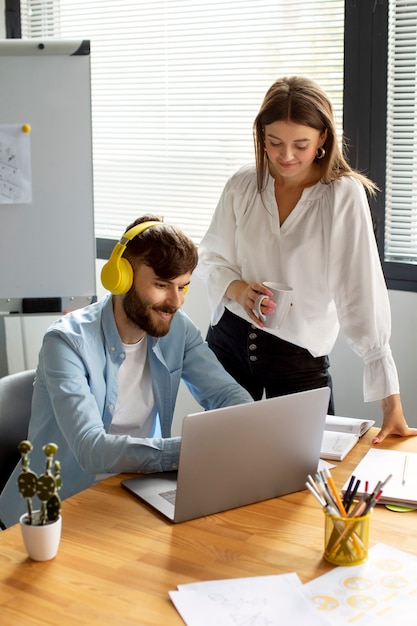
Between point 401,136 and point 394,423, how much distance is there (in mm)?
1282

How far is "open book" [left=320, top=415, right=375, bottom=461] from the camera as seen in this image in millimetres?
1776

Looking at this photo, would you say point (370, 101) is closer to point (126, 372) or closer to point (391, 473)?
point (126, 372)

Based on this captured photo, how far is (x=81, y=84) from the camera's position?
2.96m

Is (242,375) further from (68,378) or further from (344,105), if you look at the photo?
(344,105)

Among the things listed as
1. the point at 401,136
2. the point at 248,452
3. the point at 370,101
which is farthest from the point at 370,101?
the point at 248,452

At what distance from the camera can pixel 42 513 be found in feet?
4.33

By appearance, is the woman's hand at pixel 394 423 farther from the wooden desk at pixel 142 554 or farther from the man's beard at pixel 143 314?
the man's beard at pixel 143 314

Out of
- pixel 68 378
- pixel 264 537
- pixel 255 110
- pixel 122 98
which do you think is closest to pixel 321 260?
pixel 68 378

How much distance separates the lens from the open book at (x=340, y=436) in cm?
178

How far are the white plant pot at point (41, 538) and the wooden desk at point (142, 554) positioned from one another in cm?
2

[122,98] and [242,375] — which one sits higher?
[122,98]

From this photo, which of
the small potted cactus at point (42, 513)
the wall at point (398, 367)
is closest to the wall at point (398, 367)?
the wall at point (398, 367)

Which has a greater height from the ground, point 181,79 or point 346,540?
point 181,79

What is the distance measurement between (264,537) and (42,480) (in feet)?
1.35
